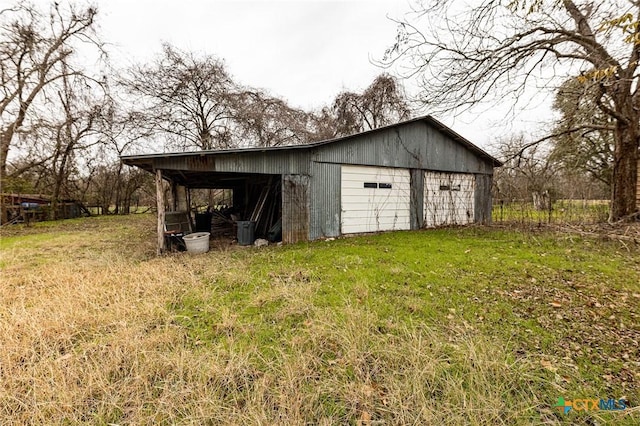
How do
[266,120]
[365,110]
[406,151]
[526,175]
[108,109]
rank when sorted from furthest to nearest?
[365,110], [266,120], [108,109], [406,151], [526,175]

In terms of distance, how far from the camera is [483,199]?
11297 mm

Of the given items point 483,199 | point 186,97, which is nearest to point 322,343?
point 483,199

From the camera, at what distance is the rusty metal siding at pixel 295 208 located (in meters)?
7.38

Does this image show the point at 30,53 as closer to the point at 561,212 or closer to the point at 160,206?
the point at 160,206

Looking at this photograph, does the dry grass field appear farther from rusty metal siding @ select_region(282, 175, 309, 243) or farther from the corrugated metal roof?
the corrugated metal roof

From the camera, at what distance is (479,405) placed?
1.75m

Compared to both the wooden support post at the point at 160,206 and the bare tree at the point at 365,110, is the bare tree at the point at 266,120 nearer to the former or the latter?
the bare tree at the point at 365,110

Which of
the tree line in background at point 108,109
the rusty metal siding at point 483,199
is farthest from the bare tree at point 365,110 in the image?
the rusty metal siding at point 483,199

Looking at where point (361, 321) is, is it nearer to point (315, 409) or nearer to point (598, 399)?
point (315, 409)

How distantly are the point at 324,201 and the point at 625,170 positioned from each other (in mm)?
9396

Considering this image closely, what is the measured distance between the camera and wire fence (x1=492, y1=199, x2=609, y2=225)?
30.1ft

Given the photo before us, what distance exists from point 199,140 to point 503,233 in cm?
1586

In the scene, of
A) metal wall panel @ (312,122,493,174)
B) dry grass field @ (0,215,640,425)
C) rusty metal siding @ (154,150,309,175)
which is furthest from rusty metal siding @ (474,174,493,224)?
rusty metal siding @ (154,150,309,175)

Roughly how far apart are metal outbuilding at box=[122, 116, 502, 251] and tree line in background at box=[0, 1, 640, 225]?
149cm
